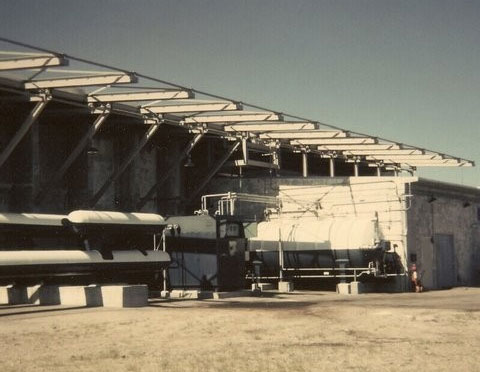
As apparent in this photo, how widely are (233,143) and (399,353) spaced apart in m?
25.8

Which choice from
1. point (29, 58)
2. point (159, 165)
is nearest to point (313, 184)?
point (159, 165)

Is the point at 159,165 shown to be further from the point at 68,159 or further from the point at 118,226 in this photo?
the point at 118,226

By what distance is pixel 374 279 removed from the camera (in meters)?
30.3

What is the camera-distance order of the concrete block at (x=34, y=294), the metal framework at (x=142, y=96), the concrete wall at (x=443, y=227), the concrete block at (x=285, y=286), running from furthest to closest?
the concrete wall at (x=443, y=227), the concrete block at (x=285, y=286), the metal framework at (x=142, y=96), the concrete block at (x=34, y=294)

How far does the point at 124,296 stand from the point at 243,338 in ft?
26.0

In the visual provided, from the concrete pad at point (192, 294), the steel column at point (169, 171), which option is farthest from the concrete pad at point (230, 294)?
the steel column at point (169, 171)

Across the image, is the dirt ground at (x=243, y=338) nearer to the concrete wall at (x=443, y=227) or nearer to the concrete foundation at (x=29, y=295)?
the concrete foundation at (x=29, y=295)

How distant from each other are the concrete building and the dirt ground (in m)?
8.65

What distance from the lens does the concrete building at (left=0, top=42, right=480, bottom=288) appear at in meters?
26.2

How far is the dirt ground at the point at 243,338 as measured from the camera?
415 inches

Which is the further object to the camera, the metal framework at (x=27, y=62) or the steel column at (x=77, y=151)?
the steel column at (x=77, y=151)

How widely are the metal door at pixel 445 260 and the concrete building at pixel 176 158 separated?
0.29ft

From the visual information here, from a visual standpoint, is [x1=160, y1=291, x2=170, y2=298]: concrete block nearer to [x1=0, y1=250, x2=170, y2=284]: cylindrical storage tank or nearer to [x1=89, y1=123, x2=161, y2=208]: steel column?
[x1=0, y1=250, x2=170, y2=284]: cylindrical storage tank

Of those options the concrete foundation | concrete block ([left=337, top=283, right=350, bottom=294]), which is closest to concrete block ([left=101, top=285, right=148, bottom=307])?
the concrete foundation
